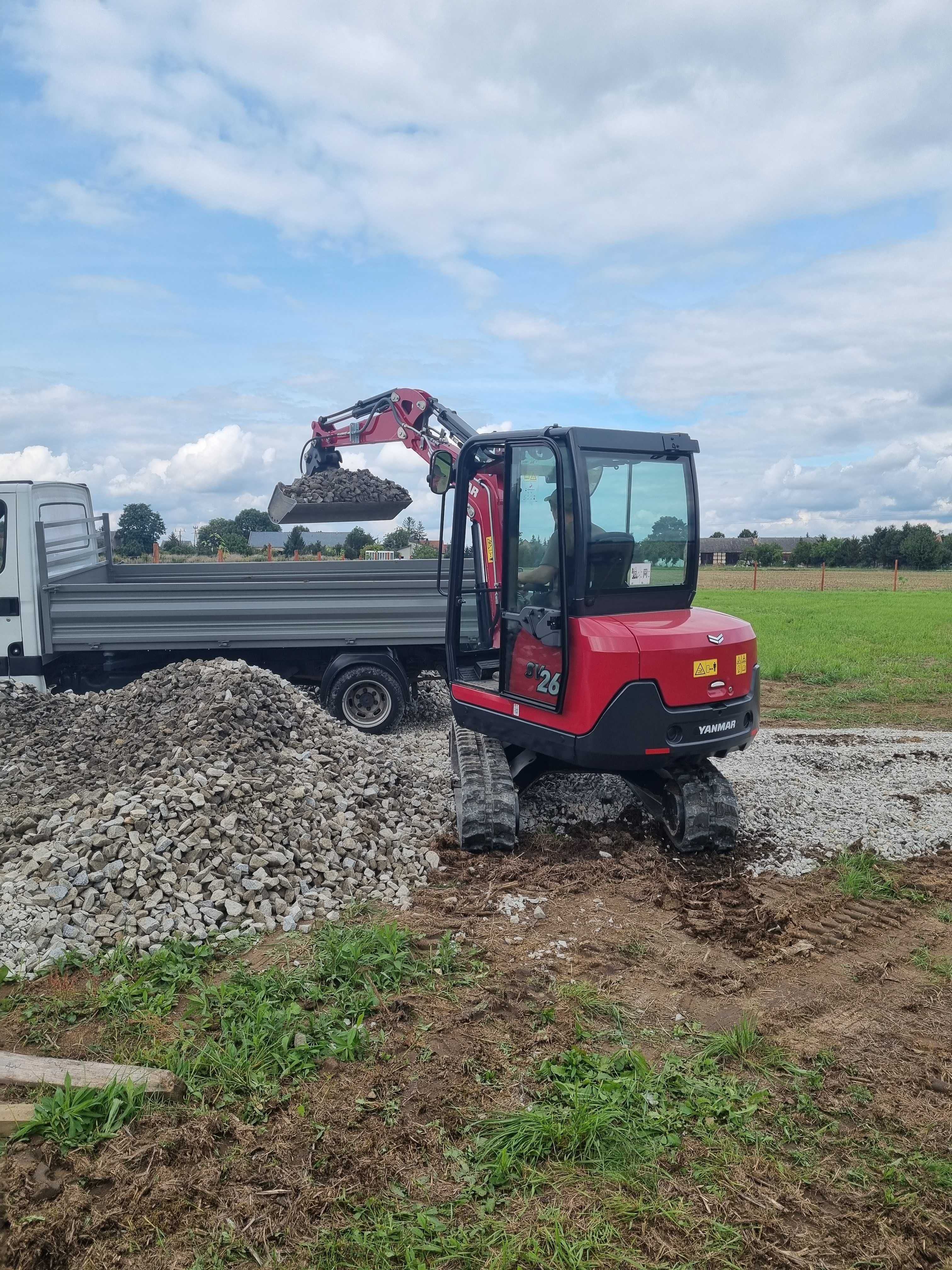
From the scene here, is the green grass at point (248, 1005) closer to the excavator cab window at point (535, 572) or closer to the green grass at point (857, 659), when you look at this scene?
the excavator cab window at point (535, 572)

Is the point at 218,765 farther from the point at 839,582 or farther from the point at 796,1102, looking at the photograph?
the point at 839,582

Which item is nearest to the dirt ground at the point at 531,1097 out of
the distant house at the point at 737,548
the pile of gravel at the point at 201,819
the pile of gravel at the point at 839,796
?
the pile of gravel at the point at 201,819

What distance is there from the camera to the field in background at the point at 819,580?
36.3 meters

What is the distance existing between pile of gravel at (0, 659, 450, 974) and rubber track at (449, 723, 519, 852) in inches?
11.5

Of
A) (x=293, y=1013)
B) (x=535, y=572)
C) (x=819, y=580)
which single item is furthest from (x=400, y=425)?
(x=819, y=580)

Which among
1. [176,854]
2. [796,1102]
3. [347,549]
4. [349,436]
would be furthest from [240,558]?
[796,1102]

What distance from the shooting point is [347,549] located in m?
20.0

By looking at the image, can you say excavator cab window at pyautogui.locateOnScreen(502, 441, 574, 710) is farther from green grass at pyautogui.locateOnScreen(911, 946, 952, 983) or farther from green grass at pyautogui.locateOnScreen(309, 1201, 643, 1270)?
green grass at pyautogui.locateOnScreen(309, 1201, 643, 1270)

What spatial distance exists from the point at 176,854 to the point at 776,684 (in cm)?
1054

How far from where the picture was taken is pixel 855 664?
1473cm

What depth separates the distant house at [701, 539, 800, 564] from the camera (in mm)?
63656

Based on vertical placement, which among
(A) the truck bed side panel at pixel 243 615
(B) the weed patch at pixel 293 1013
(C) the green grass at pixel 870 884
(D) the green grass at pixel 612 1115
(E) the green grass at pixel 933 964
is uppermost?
(A) the truck bed side panel at pixel 243 615

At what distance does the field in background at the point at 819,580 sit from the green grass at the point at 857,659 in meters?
7.70

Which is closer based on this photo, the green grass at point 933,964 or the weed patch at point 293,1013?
the weed patch at point 293,1013
